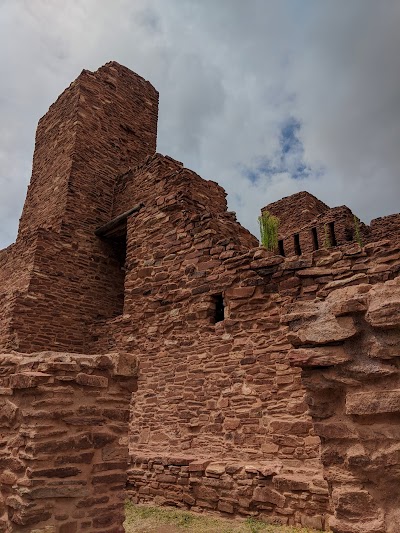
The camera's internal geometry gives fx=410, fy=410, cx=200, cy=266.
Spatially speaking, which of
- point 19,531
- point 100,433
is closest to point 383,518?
point 100,433

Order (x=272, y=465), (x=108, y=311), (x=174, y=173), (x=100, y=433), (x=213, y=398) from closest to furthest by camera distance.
A: (x=100, y=433) < (x=272, y=465) < (x=213, y=398) < (x=174, y=173) < (x=108, y=311)

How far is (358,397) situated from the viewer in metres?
2.38

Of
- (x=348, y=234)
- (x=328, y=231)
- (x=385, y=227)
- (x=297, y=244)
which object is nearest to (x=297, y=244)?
(x=297, y=244)

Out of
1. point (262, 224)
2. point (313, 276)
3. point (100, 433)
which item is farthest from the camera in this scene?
point (262, 224)

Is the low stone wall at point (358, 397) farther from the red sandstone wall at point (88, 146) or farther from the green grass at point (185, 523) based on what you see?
the red sandstone wall at point (88, 146)

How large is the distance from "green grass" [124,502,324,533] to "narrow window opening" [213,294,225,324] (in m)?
3.28

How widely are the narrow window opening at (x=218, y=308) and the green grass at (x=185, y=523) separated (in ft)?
10.7

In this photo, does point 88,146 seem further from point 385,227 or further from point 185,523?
point 185,523

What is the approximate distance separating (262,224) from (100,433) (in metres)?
5.46

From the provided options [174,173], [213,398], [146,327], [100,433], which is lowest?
[100,433]

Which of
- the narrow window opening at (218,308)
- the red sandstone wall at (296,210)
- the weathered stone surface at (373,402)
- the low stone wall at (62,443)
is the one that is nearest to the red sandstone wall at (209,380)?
the narrow window opening at (218,308)

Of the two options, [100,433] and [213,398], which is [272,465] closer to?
[213,398]

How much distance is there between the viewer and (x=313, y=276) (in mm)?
6566

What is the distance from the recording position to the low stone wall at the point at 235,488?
509 centimetres
